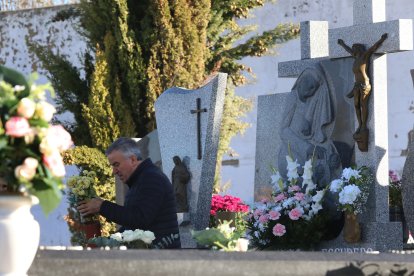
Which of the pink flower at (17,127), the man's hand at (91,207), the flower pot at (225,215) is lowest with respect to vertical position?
the flower pot at (225,215)

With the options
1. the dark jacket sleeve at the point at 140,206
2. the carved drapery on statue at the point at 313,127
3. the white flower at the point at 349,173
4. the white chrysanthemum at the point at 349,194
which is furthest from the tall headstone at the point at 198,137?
the dark jacket sleeve at the point at 140,206

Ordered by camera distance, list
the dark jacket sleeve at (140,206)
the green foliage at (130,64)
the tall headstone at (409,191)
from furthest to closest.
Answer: the green foliage at (130,64) < the tall headstone at (409,191) < the dark jacket sleeve at (140,206)

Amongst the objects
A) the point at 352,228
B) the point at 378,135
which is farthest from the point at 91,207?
the point at 378,135

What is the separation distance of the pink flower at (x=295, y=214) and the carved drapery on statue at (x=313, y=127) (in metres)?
0.49

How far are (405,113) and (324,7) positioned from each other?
225 cm

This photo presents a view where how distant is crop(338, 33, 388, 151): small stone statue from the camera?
9773 mm

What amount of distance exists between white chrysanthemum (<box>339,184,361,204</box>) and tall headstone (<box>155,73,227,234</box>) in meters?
1.45

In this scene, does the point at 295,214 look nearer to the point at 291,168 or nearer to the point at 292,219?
the point at 292,219

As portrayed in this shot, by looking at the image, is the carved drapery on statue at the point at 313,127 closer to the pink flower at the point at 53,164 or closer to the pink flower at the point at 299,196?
the pink flower at the point at 299,196

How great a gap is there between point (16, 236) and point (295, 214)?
5.98 metres

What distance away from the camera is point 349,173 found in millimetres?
9680

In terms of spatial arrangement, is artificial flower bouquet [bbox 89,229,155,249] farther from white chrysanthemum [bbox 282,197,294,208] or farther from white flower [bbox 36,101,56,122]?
white chrysanthemum [bbox 282,197,294,208]

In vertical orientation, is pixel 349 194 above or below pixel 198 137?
below

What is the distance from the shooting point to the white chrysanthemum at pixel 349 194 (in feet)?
31.2
